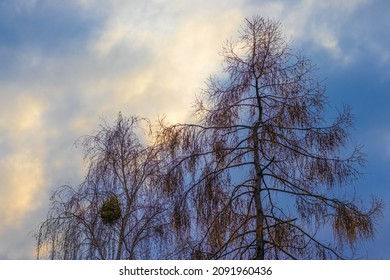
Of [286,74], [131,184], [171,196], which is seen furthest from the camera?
[131,184]

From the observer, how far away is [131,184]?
15398 mm

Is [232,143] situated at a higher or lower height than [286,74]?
lower

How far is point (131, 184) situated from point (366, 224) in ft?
26.9

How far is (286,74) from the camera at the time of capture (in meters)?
9.23
